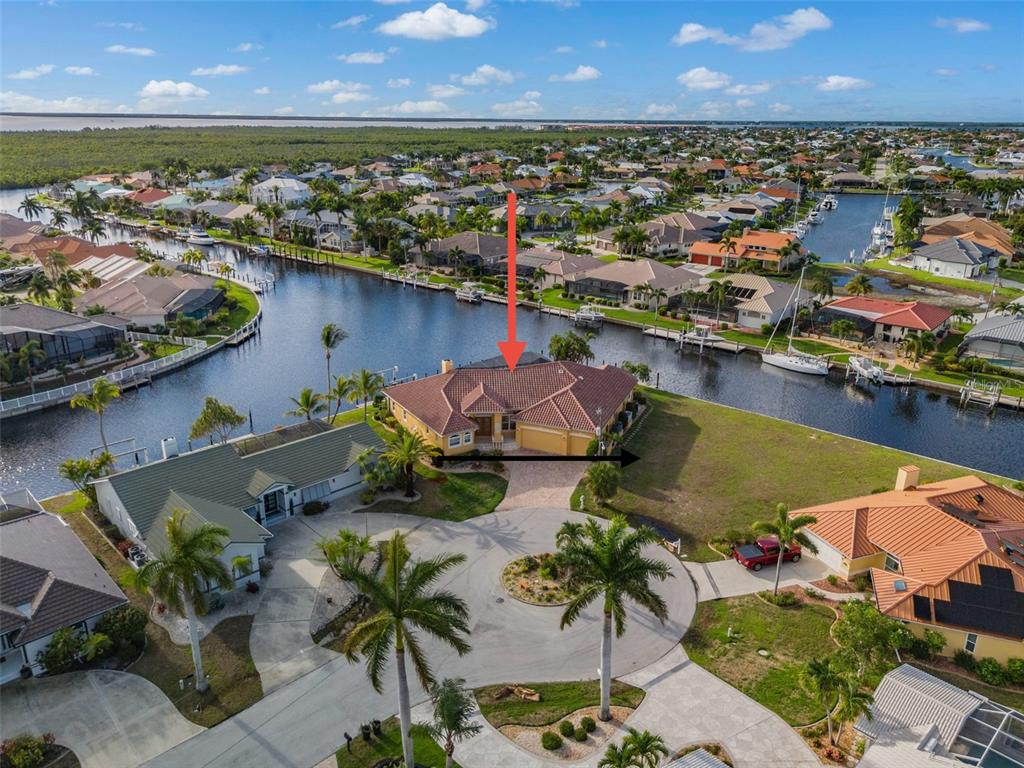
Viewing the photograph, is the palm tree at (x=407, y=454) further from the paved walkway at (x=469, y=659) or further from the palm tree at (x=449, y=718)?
the palm tree at (x=449, y=718)

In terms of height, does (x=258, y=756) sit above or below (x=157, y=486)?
below

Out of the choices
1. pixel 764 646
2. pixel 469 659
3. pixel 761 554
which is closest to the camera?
pixel 469 659

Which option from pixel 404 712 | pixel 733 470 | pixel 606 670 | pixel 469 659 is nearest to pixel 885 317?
pixel 733 470

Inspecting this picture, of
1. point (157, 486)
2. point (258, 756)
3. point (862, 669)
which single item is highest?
point (157, 486)

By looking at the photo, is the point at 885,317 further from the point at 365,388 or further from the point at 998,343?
the point at 365,388

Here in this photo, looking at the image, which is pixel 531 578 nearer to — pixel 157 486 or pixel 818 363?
pixel 157 486

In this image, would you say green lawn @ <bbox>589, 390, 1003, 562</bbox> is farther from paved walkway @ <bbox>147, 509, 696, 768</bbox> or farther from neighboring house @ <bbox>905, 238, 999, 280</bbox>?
neighboring house @ <bbox>905, 238, 999, 280</bbox>

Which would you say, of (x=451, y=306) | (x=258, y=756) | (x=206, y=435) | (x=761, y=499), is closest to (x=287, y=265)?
(x=451, y=306)
